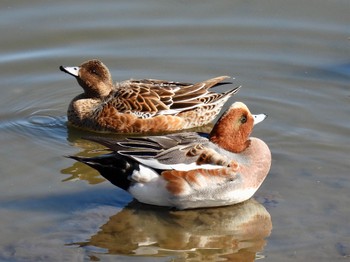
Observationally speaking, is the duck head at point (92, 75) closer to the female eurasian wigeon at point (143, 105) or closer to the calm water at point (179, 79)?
the female eurasian wigeon at point (143, 105)

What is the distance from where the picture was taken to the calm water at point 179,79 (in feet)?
24.8

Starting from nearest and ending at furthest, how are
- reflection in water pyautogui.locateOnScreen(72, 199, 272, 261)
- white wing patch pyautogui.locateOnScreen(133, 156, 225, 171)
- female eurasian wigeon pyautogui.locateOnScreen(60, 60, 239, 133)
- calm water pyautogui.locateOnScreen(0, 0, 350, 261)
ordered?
1. reflection in water pyautogui.locateOnScreen(72, 199, 272, 261)
2. calm water pyautogui.locateOnScreen(0, 0, 350, 261)
3. white wing patch pyautogui.locateOnScreen(133, 156, 225, 171)
4. female eurasian wigeon pyautogui.locateOnScreen(60, 60, 239, 133)

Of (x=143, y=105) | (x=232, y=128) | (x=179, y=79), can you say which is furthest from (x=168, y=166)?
(x=179, y=79)

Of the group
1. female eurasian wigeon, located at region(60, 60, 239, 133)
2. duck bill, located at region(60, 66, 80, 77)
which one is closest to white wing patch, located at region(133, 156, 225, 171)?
female eurasian wigeon, located at region(60, 60, 239, 133)

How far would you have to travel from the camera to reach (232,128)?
8.07m

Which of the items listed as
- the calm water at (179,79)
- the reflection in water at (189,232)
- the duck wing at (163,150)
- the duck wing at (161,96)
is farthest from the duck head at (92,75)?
the reflection in water at (189,232)

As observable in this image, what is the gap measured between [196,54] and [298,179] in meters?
3.15

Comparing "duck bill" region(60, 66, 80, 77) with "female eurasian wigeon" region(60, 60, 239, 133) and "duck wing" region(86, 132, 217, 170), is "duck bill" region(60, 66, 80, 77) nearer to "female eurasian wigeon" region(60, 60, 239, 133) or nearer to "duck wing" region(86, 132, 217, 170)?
"female eurasian wigeon" region(60, 60, 239, 133)

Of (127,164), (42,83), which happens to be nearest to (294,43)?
(42,83)

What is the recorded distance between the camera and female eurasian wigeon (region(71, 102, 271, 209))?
7875 mm

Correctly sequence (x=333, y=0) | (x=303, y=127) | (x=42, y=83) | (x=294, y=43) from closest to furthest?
(x=303, y=127)
(x=42, y=83)
(x=294, y=43)
(x=333, y=0)

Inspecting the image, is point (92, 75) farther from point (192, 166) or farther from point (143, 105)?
point (192, 166)

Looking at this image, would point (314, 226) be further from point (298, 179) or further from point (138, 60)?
point (138, 60)

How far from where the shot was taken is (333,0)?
483 inches
